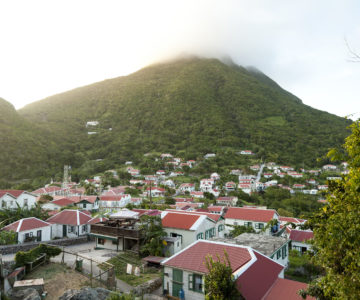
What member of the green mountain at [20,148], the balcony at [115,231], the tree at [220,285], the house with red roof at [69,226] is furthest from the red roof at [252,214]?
the green mountain at [20,148]

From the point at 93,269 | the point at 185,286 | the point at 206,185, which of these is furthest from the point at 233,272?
the point at 206,185

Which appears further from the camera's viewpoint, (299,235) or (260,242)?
(299,235)

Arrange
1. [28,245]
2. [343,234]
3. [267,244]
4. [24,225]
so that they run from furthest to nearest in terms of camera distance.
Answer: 1. [24,225]
2. [28,245]
3. [267,244]
4. [343,234]

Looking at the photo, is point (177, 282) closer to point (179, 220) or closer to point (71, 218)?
point (179, 220)

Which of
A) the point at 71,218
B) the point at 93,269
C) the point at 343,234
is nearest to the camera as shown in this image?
the point at 343,234

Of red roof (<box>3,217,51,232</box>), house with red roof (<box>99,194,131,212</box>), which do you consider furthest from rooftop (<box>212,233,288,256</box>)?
house with red roof (<box>99,194,131,212</box>)

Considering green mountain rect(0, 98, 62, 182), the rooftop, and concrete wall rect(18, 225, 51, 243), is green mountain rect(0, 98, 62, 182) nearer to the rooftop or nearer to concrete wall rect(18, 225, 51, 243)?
concrete wall rect(18, 225, 51, 243)

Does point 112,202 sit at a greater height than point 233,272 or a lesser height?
lesser
